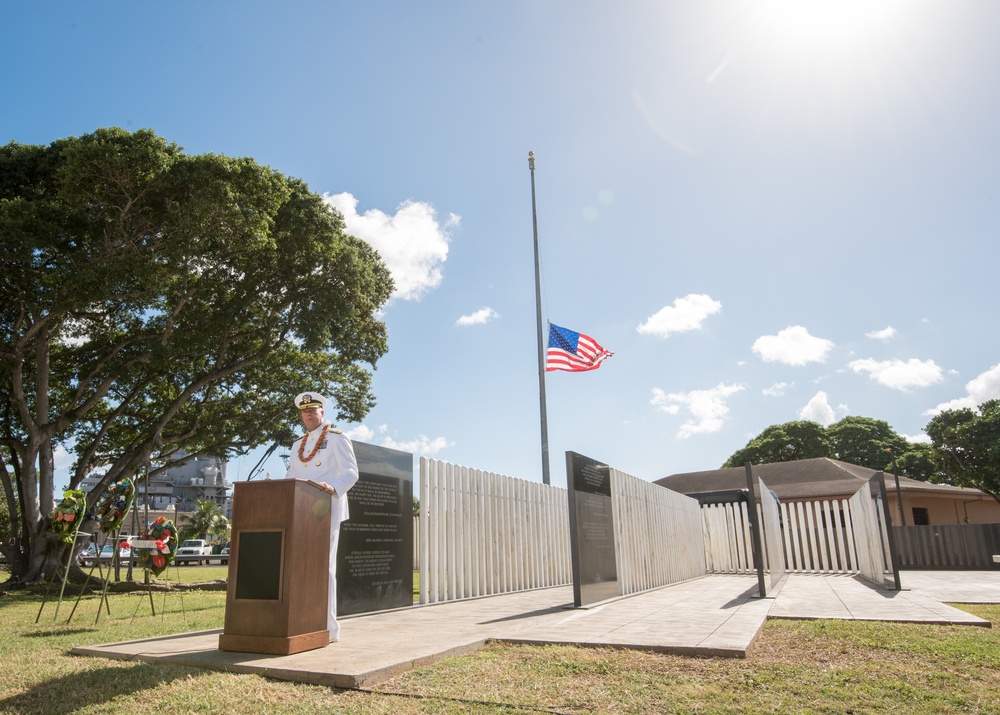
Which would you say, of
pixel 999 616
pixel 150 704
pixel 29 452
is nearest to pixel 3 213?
pixel 29 452

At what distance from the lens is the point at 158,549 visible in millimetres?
7852

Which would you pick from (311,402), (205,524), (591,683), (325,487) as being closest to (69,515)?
(311,402)

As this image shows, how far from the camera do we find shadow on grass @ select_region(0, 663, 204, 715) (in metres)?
3.34

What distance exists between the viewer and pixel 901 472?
1673 inches

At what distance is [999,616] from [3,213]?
642 inches

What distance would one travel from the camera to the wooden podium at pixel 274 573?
14.8 feet

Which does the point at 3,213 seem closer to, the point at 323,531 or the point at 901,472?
the point at 323,531

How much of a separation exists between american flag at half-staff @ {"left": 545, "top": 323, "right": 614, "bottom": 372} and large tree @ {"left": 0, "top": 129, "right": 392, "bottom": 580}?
528cm

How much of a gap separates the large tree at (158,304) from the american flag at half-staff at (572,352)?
528cm

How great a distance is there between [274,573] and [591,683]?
225 cm

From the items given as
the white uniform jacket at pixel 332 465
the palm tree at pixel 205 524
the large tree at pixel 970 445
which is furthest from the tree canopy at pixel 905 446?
the palm tree at pixel 205 524

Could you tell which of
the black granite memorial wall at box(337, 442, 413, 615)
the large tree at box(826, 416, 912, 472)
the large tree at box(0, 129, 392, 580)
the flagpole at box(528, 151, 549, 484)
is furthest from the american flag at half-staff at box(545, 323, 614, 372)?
the large tree at box(826, 416, 912, 472)

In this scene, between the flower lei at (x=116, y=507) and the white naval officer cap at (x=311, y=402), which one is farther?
the flower lei at (x=116, y=507)

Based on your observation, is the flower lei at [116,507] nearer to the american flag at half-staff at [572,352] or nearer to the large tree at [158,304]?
the large tree at [158,304]
